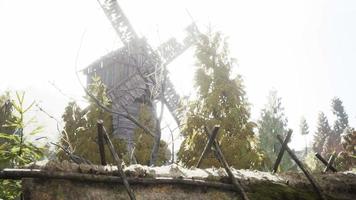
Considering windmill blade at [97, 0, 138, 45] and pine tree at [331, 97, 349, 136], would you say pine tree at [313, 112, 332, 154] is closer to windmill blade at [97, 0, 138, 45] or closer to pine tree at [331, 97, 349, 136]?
pine tree at [331, 97, 349, 136]

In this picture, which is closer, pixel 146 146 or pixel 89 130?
pixel 89 130

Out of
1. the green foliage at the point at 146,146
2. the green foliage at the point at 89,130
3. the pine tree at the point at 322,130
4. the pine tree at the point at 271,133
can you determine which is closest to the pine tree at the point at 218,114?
the green foliage at the point at 146,146

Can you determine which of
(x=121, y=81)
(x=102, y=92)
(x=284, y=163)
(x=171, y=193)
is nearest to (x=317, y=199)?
(x=171, y=193)

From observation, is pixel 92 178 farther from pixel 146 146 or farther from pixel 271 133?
pixel 271 133

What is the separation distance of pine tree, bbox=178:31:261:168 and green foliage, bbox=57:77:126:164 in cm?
563

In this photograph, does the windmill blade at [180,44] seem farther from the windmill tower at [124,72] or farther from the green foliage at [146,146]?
the green foliage at [146,146]

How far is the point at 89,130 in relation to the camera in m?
20.0

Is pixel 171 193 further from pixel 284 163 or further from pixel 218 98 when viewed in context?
pixel 284 163

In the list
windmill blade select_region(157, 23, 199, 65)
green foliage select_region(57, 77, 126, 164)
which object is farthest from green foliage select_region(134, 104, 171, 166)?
windmill blade select_region(157, 23, 199, 65)

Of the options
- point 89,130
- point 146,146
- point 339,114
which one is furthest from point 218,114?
point 339,114

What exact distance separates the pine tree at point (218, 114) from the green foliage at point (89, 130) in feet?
18.5

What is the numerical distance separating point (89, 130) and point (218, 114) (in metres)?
7.98

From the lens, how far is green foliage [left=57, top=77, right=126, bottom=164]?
19.1m

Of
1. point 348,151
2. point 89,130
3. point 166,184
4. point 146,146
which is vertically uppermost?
point 348,151
